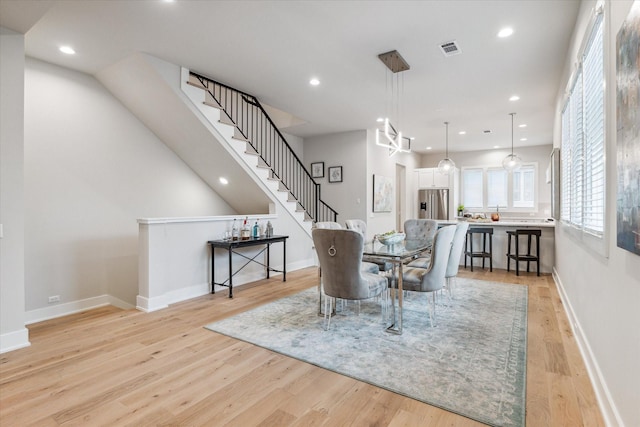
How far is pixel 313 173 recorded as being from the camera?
7.95 meters

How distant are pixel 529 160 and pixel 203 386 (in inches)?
389

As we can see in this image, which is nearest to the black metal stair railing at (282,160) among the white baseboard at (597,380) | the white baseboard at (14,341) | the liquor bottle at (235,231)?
the liquor bottle at (235,231)

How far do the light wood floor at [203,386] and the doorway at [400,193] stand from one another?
6168 mm

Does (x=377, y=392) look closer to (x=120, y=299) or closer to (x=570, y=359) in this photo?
(x=570, y=359)

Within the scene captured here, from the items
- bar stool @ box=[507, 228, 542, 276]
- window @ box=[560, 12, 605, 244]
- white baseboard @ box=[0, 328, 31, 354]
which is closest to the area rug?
window @ box=[560, 12, 605, 244]

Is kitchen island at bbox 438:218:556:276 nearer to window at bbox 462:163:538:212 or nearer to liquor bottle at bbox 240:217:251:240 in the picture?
window at bbox 462:163:538:212

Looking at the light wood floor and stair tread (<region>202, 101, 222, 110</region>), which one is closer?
the light wood floor

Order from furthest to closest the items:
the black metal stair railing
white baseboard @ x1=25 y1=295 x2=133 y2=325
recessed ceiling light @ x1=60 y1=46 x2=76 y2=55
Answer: the black metal stair railing < white baseboard @ x1=25 y1=295 x2=133 y2=325 < recessed ceiling light @ x1=60 y1=46 x2=76 y2=55

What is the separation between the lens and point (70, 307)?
421 cm

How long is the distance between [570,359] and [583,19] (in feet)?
Result: 9.03

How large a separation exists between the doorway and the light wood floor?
243 inches

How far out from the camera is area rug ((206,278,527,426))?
2098mm

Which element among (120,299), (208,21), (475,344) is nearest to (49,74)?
(208,21)

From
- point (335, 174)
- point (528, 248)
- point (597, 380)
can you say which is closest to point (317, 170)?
point (335, 174)
